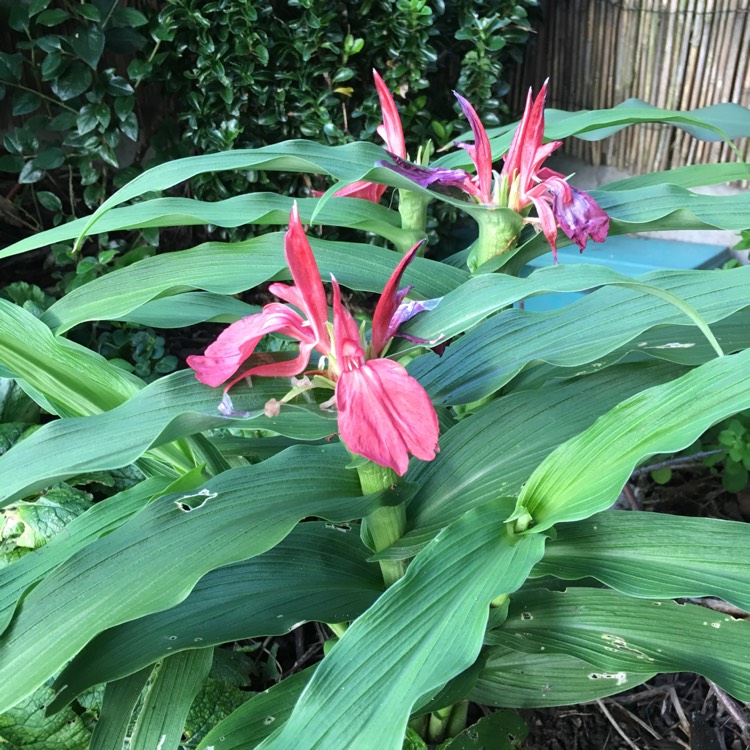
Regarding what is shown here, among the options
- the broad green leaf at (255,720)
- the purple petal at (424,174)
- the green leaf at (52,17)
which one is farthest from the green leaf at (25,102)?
the broad green leaf at (255,720)

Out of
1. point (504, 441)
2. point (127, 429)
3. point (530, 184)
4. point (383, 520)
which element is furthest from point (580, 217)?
point (127, 429)

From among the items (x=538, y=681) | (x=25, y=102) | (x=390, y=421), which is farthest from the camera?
(x=25, y=102)

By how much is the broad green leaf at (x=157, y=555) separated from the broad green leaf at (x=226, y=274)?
219 mm

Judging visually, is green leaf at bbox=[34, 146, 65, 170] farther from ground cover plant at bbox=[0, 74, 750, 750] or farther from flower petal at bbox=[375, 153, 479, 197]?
flower petal at bbox=[375, 153, 479, 197]

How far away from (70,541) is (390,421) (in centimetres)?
36

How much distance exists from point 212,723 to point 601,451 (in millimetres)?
607

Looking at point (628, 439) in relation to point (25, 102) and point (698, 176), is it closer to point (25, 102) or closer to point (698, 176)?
point (698, 176)

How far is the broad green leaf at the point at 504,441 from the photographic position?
0.67 meters

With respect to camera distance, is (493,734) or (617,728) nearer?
(493,734)

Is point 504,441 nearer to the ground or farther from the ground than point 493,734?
farther from the ground

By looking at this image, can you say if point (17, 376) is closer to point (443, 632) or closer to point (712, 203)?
point (443, 632)

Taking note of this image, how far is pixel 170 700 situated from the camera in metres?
0.64

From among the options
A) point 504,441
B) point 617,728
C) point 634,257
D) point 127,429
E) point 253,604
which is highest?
point 127,429

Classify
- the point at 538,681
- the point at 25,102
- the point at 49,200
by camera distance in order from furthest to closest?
the point at 49,200, the point at 25,102, the point at 538,681
